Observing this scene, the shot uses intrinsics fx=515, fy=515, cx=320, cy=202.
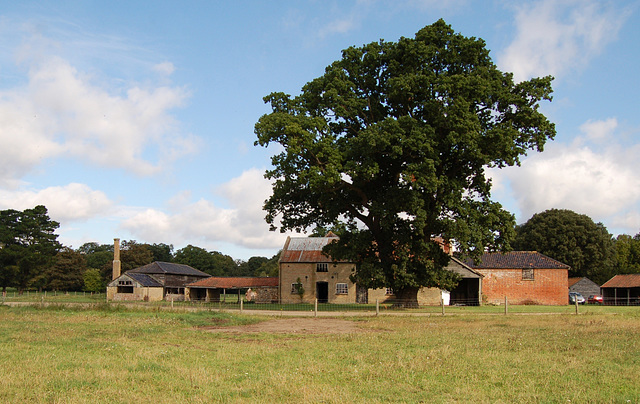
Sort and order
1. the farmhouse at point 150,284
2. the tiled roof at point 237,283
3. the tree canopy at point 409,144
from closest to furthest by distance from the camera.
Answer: the tree canopy at point 409,144 < the tiled roof at point 237,283 < the farmhouse at point 150,284

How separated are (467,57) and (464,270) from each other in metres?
22.3

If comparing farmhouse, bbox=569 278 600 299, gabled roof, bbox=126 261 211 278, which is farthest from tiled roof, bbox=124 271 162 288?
farmhouse, bbox=569 278 600 299

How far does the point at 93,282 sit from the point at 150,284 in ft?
59.1

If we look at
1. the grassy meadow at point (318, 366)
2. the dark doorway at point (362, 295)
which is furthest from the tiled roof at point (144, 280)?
the grassy meadow at point (318, 366)

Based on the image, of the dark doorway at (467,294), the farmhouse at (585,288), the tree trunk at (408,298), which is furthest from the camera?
the farmhouse at (585,288)

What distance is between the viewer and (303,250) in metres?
57.6

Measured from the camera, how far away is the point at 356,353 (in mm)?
13586

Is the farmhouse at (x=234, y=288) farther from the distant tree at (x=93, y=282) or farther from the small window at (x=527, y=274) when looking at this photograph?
the small window at (x=527, y=274)

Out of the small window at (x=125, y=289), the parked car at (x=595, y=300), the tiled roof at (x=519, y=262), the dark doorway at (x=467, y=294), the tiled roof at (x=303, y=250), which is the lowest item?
the parked car at (x=595, y=300)

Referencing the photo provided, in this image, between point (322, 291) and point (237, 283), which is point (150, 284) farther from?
point (322, 291)

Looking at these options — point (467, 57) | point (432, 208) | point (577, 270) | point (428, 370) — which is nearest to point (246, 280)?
point (432, 208)

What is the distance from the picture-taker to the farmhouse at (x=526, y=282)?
1970 inches

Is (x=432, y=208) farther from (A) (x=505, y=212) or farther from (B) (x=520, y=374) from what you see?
(B) (x=520, y=374)

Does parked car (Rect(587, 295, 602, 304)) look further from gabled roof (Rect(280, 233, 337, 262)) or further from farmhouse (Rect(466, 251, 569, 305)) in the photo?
gabled roof (Rect(280, 233, 337, 262))
